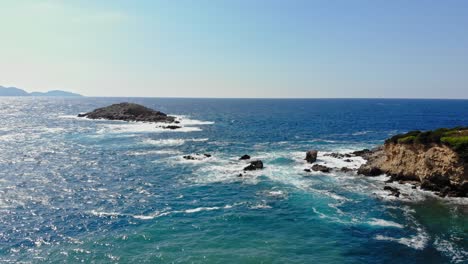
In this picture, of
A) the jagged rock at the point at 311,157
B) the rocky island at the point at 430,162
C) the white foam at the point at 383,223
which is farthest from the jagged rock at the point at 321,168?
the white foam at the point at 383,223

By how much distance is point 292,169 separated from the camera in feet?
227

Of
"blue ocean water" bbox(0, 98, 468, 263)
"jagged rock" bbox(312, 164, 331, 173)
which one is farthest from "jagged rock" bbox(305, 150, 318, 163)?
"jagged rock" bbox(312, 164, 331, 173)

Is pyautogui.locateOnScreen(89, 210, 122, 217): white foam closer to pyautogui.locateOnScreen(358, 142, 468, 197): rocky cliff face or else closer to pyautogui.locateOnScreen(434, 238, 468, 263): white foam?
pyautogui.locateOnScreen(434, 238, 468, 263): white foam

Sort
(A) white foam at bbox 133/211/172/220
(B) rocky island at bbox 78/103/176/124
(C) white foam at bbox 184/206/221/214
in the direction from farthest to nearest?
(B) rocky island at bbox 78/103/176/124, (C) white foam at bbox 184/206/221/214, (A) white foam at bbox 133/211/172/220

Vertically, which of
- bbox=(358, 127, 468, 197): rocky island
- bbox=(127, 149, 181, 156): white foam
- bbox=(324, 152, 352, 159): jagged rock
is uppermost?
bbox=(358, 127, 468, 197): rocky island

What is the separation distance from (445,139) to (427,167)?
17.5 feet

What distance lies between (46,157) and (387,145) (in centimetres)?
7582

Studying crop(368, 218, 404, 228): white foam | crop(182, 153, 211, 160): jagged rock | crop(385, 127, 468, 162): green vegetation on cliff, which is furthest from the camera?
crop(182, 153, 211, 160): jagged rock

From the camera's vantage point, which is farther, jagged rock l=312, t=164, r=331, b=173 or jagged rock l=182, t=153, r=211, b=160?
jagged rock l=182, t=153, r=211, b=160

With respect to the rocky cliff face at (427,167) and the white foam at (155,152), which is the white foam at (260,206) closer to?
the rocky cliff face at (427,167)

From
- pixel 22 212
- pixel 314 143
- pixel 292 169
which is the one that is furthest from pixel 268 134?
pixel 22 212

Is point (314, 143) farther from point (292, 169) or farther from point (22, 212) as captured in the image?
point (22, 212)

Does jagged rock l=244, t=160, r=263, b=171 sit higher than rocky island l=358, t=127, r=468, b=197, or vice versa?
rocky island l=358, t=127, r=468, b=197

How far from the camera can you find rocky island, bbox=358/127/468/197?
51.1 meters
